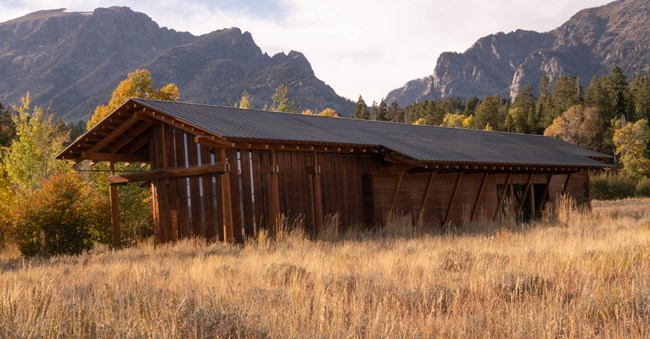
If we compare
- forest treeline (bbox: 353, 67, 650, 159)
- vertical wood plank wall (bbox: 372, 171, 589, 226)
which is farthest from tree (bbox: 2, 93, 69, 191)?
forest treeline (bbox: 353, 67, 650, 159)

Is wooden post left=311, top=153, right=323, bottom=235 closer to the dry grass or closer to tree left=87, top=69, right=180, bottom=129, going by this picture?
the dry grass

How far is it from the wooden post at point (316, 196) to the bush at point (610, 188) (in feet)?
138

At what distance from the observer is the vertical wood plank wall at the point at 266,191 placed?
17.6 m

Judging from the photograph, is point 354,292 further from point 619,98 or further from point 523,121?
point 523,121

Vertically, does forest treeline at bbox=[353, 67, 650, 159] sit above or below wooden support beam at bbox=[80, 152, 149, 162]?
above

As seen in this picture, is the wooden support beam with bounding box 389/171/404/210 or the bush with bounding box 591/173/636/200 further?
the bush with bounding box 591/173/636/200

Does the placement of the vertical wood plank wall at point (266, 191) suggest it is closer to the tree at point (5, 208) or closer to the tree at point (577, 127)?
the tree at point (5, 208)

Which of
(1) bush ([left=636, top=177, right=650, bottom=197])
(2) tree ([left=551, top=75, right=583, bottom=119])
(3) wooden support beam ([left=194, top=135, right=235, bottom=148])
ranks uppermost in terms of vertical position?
(2) tree ([left=551, top=75, right=583, bottom=119])

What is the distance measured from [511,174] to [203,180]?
12.6m

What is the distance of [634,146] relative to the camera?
73375 mm

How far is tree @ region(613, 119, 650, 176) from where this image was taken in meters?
70.4

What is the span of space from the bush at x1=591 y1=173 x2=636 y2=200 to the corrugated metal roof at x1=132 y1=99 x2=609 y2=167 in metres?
24.7

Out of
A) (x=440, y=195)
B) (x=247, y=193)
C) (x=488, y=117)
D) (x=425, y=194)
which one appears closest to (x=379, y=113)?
(x=488, y=117)

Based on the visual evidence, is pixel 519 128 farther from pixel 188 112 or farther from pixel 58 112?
pixel 58 112
